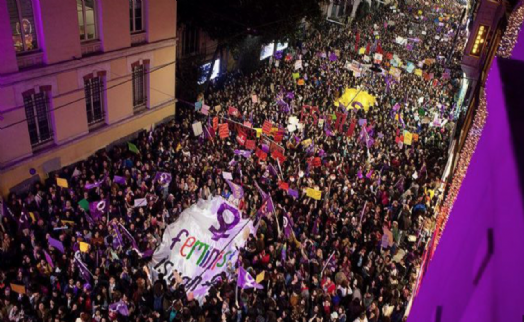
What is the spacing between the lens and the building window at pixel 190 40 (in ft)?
89.9

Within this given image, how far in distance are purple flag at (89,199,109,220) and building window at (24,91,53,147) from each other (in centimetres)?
484

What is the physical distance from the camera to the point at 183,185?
52.7ft

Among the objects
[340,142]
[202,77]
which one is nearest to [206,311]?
[340,142]

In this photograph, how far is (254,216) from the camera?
1494cm

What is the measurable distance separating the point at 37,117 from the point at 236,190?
8.34m

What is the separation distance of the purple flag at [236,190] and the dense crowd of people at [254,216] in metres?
A: 0.45

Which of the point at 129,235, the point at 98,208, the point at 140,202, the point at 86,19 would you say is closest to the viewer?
the point at 129,235

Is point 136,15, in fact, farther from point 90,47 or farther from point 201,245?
point 201,245

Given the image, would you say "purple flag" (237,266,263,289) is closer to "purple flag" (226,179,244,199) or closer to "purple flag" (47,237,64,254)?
"purple flag" (226,179,244,199)

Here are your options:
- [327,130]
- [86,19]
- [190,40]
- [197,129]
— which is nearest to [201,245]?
[197,129]

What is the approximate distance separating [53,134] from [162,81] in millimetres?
6832

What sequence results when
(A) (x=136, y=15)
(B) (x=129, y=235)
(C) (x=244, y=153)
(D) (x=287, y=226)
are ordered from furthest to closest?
(A) (x=136, y=15)
(C) (x=244, y=153)
(D) (x=287, y=226)
(B) (x=129, y=235)

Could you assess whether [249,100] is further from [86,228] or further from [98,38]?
[86,228]

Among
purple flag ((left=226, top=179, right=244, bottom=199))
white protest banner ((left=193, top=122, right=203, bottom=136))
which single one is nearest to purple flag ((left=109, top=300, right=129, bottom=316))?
purple flag ((left=226, top=179, right=244, bottom=199))
